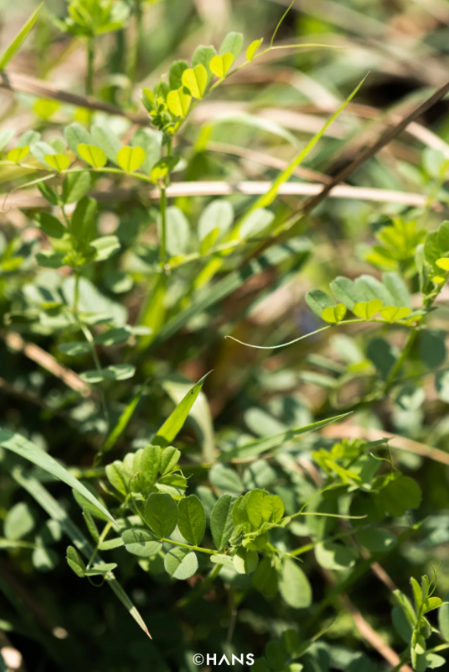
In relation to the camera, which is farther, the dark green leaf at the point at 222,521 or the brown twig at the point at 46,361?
the brown twig at the point at 46,361

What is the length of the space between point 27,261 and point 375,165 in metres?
0.70

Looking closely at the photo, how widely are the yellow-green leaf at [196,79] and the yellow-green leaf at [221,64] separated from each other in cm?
2

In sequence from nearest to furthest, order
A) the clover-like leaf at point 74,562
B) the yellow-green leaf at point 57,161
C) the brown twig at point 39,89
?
the clover-like leaf at point 74,562 → the yellow-green leaf at point 57,161 → the brown twig at point 39,89

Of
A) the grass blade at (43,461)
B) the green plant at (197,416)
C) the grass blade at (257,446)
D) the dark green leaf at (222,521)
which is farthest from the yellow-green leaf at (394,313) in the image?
the grass blade at (43,461)

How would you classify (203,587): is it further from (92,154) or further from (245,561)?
(92,154)

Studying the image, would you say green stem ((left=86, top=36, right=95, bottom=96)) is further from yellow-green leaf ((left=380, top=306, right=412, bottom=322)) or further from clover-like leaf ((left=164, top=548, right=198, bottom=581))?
clover-like leaf ((left=164, top=548, right=198, bottom=581))

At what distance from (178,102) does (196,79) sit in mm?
36

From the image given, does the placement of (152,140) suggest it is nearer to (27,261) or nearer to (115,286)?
(115,286)

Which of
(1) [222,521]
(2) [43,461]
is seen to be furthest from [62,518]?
(1) [222,521]

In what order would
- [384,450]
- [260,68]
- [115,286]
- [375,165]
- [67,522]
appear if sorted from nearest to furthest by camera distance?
[67,522] → [115,286] → [384,450] → [375,165] → [260,68]

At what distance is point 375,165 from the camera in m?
1.25

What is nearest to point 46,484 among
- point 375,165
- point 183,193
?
point 183,193

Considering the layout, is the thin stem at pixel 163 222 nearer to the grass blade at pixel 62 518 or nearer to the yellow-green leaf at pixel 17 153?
the yellow-green leaf at pixel 17 153

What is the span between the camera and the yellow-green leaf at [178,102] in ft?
2.35
